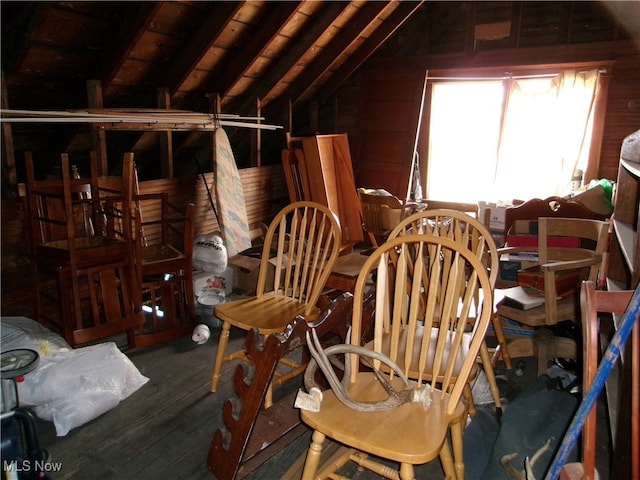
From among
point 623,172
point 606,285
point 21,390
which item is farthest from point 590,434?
point 21,390

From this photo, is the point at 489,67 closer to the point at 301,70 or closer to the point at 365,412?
the point at 301,70

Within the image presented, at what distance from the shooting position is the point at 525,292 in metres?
2.58

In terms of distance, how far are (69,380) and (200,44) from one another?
7.85 ft

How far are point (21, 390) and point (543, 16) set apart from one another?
507 centimetres

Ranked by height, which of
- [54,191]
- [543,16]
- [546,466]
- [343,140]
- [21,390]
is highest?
[543,16]

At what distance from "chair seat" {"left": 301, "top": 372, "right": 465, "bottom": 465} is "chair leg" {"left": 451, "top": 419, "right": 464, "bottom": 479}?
55 millimetres

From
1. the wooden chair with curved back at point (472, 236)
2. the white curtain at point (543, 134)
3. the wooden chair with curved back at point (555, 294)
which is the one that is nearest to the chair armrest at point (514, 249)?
the wooden chair with curved back at point (555, 294)

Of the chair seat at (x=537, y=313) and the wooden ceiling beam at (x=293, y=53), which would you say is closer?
the chair seat at (x=537, y=313)

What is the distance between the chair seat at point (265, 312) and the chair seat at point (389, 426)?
1.86 feet

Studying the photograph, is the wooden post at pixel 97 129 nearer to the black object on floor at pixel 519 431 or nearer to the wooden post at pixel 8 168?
the wooden post at pixel 8 168

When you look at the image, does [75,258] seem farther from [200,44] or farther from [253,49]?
[253,49]

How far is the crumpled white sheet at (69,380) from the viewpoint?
→ 202 cm

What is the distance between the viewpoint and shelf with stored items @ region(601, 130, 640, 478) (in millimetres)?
1069

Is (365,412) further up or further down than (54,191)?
further down
